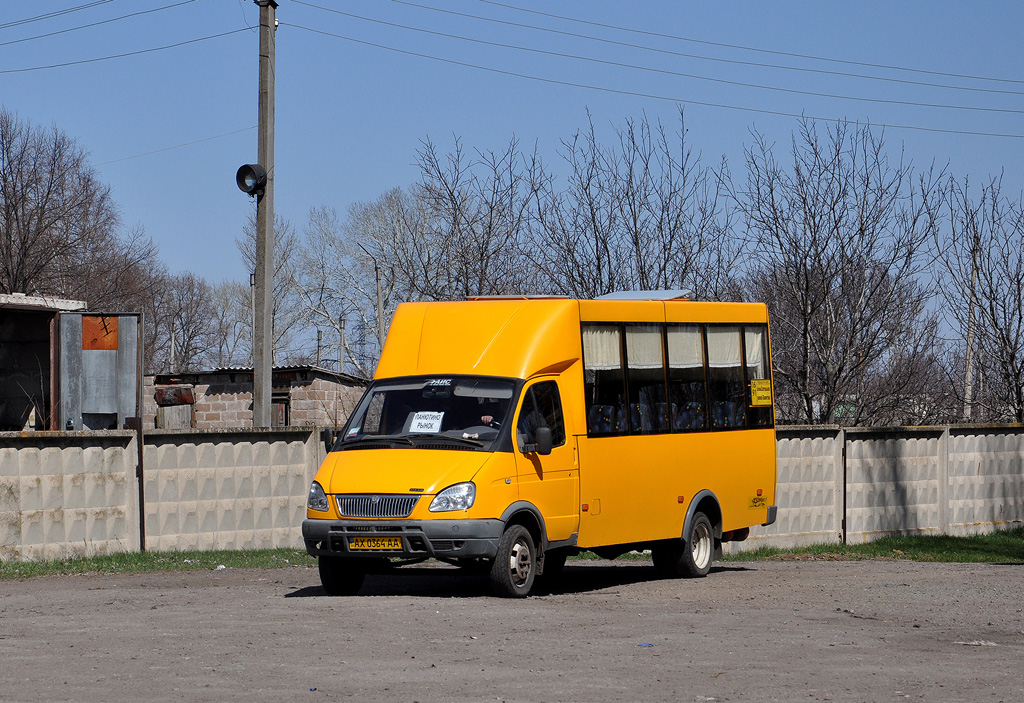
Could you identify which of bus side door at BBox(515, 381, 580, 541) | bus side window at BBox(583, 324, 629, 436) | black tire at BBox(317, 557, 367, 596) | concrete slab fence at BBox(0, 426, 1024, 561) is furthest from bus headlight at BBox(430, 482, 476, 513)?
concrete slab fence at BBox(0, 426, 1024, 561)

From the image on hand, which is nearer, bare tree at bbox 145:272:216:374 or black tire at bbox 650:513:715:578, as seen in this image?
black tire at bbox 650:513:715:578

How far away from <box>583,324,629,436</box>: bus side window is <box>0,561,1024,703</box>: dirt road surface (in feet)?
5.74

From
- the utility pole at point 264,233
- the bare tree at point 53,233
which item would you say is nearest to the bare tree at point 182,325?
the bare tree at point 53,233

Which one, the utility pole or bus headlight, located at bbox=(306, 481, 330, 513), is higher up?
the utility pole

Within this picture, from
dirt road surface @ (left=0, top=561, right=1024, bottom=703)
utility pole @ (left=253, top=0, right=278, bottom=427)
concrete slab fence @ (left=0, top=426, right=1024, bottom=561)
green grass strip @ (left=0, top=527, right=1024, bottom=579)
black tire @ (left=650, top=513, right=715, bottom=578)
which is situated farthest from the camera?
utility pole @ (left=253, top=0, right=278, bottom=427)

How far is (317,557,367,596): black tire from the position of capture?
13.1 meters

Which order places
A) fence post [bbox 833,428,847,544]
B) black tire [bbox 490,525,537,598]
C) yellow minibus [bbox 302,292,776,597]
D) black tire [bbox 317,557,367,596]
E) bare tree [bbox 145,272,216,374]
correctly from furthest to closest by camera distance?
bare tree [bbox 145,272,216,374] < fence post [bbox 833,428,847,544] < black tire [bbox 317,557,367,596] < black tire [bbox 490,525,537,598] < yellow minibus [bbox 302,292,776,597]

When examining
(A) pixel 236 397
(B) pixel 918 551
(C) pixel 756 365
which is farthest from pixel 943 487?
(A) pixel 236 397

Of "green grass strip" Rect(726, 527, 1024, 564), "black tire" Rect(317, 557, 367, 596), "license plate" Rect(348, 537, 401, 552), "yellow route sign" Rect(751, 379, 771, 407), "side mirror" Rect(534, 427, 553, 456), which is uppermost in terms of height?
"yellow route sign" Rect(751, 379, 771, 407)

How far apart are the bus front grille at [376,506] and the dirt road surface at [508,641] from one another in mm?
786

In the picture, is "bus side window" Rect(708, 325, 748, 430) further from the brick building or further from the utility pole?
the brick building

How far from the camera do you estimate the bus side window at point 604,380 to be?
1408 centimetres

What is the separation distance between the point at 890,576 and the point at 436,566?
5.51 meters

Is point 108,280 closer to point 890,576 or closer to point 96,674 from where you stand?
point 890,576
